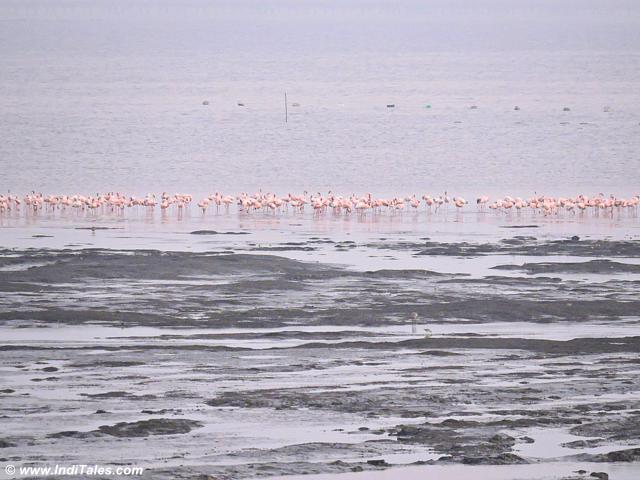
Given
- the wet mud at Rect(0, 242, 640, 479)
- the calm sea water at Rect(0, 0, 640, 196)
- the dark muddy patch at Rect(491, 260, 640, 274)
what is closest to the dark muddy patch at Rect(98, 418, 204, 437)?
the wet mud at Rect(0, 242, 640, 479)

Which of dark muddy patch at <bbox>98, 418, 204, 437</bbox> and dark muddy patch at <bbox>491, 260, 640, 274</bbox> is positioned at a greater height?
dark muddy patch at <bbox>491, 260, 640, 274</bbox>

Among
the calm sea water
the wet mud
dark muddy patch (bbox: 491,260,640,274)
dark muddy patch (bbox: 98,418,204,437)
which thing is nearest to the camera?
the wet mud

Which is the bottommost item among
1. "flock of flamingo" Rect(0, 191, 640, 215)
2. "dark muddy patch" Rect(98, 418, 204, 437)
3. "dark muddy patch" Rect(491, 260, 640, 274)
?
"dark muddy patch" Rect(98, 418, 204, 437)

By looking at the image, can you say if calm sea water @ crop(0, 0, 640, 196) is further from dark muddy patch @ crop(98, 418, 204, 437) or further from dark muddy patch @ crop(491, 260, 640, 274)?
dark muddy patch @ crop(98, 418, 204, 437)

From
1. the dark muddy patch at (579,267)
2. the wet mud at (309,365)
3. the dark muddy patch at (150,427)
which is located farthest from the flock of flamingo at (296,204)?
the dark muddy patch at (150,427)

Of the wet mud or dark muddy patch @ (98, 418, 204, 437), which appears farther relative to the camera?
dark muddy patch @ (98, 418, 204, 437)

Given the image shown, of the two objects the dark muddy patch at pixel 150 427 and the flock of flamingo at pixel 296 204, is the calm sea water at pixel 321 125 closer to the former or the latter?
the flock of flamingo at pixel 296 204

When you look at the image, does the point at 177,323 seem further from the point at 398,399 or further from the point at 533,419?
the point at 533,419

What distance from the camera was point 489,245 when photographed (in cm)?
3500

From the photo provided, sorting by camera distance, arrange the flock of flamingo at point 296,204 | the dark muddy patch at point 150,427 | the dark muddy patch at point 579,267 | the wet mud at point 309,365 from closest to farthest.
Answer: the wet mud at point 309,365
the dark muddy patch at point 150,427
the dark muddy patch at point 579,267
the flock of flamingo at point 296,204

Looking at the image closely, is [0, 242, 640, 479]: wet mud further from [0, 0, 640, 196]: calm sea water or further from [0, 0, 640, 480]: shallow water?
[0, 0, 640, 196]: calm sea water

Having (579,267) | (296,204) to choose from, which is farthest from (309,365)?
(296,204)

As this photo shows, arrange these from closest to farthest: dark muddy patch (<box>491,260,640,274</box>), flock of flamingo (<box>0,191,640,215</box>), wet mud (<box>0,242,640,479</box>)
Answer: wet mud (<box>0,242,640,479</box>) < dark muddy patch (<box>491,260,640,274</box>) < flock of flamingo (<box>0,191,640,215</box>)

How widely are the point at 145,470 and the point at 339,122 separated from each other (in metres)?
86.2
